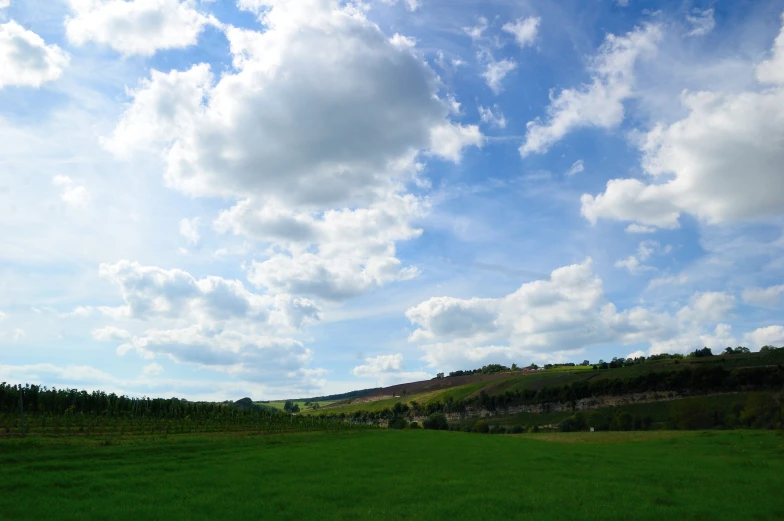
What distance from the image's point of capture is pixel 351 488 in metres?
27.9

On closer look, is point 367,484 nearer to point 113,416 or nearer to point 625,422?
point 113,416

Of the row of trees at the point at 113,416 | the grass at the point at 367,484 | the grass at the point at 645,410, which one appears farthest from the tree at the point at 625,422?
the grass at the point at 367,484

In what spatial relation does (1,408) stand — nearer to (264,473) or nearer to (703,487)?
(264,473)

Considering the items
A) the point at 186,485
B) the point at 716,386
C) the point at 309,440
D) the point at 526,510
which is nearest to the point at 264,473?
the point at 186,485

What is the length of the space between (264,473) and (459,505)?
14.1 metres

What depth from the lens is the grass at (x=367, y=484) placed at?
22.1 metres

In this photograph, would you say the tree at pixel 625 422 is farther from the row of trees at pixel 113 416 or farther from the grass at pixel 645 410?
the row of trees at pixel 113 416

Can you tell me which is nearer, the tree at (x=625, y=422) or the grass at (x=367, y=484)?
the grass at (x=367, y=484)

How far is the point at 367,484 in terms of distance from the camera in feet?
96.7

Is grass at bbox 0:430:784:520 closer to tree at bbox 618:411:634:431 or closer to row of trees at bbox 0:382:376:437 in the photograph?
row of trees at bbox 0:382:376:437

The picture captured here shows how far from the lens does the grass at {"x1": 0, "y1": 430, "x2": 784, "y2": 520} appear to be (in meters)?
22.1

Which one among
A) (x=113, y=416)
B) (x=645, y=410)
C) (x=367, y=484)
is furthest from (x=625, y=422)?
(x=367, y=484)

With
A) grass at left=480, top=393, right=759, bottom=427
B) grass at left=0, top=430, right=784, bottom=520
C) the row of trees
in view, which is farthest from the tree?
grass at left=0, top=430, right=784, bottom=520

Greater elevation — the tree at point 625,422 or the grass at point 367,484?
the grass at point 367,484
